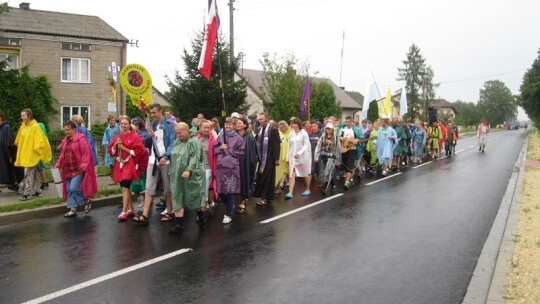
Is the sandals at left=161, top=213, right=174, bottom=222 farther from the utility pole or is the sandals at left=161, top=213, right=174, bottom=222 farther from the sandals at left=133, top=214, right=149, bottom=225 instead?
the utility pole

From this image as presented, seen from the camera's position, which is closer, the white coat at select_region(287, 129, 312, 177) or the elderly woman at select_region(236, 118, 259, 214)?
the elderly woman at select_region(236, 118, 259, 214)

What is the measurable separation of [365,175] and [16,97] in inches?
782

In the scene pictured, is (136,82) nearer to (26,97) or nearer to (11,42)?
(26,97)

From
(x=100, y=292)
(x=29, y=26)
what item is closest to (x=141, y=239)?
(x=100, y=292)

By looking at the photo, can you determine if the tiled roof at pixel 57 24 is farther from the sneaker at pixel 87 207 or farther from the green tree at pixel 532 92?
the green tree at pixel 532 92

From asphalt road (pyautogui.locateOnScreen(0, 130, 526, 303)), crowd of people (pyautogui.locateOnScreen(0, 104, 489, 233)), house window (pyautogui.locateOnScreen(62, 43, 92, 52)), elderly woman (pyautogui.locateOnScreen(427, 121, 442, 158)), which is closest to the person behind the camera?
asphalt road (pyautogui.locateOnScreen(0, 130, 526, 303))

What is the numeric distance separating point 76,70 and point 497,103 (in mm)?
142580

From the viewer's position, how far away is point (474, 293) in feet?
16.2

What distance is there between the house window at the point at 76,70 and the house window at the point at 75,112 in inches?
66.6

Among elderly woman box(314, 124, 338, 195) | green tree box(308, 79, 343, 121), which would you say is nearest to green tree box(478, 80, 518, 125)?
green tree box(308, 79, 343, 121)

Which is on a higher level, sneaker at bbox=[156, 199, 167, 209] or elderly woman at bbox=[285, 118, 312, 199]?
elderly woman at bbox=[285, 118, 312, 199]

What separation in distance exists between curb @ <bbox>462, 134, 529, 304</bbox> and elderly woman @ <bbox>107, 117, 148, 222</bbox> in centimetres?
562

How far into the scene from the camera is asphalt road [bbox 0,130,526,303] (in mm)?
4992

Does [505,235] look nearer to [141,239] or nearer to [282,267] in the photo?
[282,267]
